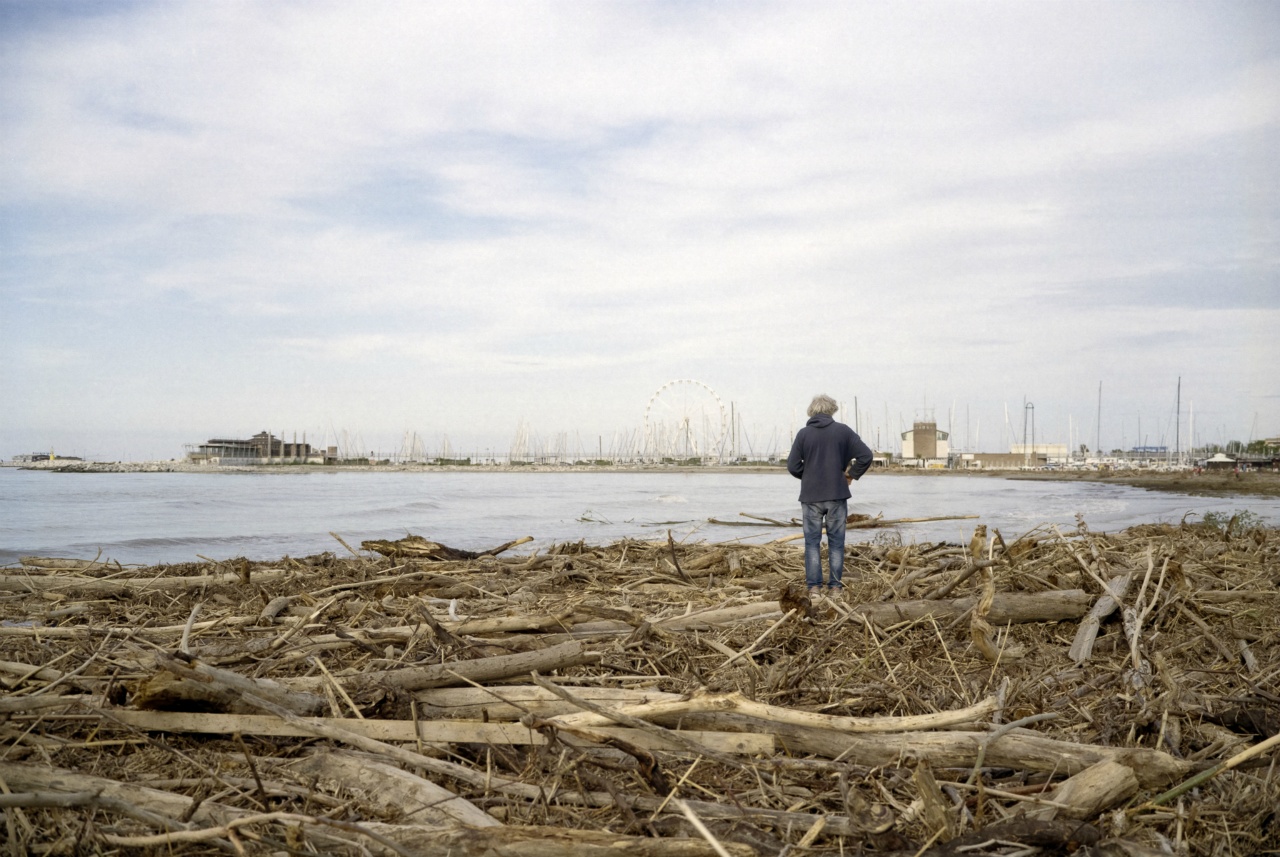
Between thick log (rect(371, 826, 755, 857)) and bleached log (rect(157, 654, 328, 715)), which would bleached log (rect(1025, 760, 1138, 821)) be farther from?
bleached log (rect(157, 654, 328, 715))

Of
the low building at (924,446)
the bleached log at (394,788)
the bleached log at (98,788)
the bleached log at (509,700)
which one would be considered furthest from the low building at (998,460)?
the bleached log at (98,788)

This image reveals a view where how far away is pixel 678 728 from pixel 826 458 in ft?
16.5

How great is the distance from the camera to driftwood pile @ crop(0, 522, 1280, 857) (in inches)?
132

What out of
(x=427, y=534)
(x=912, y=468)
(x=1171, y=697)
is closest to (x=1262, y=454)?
(x=912, y=468)

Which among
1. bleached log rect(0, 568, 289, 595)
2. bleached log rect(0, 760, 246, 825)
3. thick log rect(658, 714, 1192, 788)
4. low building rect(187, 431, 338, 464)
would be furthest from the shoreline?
bleached log rect(0, 760, 246, 825)

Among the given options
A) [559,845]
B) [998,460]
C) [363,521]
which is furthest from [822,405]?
[998,460]

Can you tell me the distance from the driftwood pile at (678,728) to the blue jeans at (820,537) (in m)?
1.52

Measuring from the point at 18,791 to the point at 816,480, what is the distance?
6.87 metres

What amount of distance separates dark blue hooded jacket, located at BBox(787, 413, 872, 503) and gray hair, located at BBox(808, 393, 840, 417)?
4cm

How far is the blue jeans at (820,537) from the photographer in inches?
338

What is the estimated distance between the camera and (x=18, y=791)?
3658 millimetres

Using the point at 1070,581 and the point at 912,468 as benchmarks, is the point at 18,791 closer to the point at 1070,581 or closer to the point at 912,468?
the point at 1070,581

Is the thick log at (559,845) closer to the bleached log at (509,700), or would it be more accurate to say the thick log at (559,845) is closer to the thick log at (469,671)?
the bleached log at (509,700)

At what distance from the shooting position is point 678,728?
13.5ft
